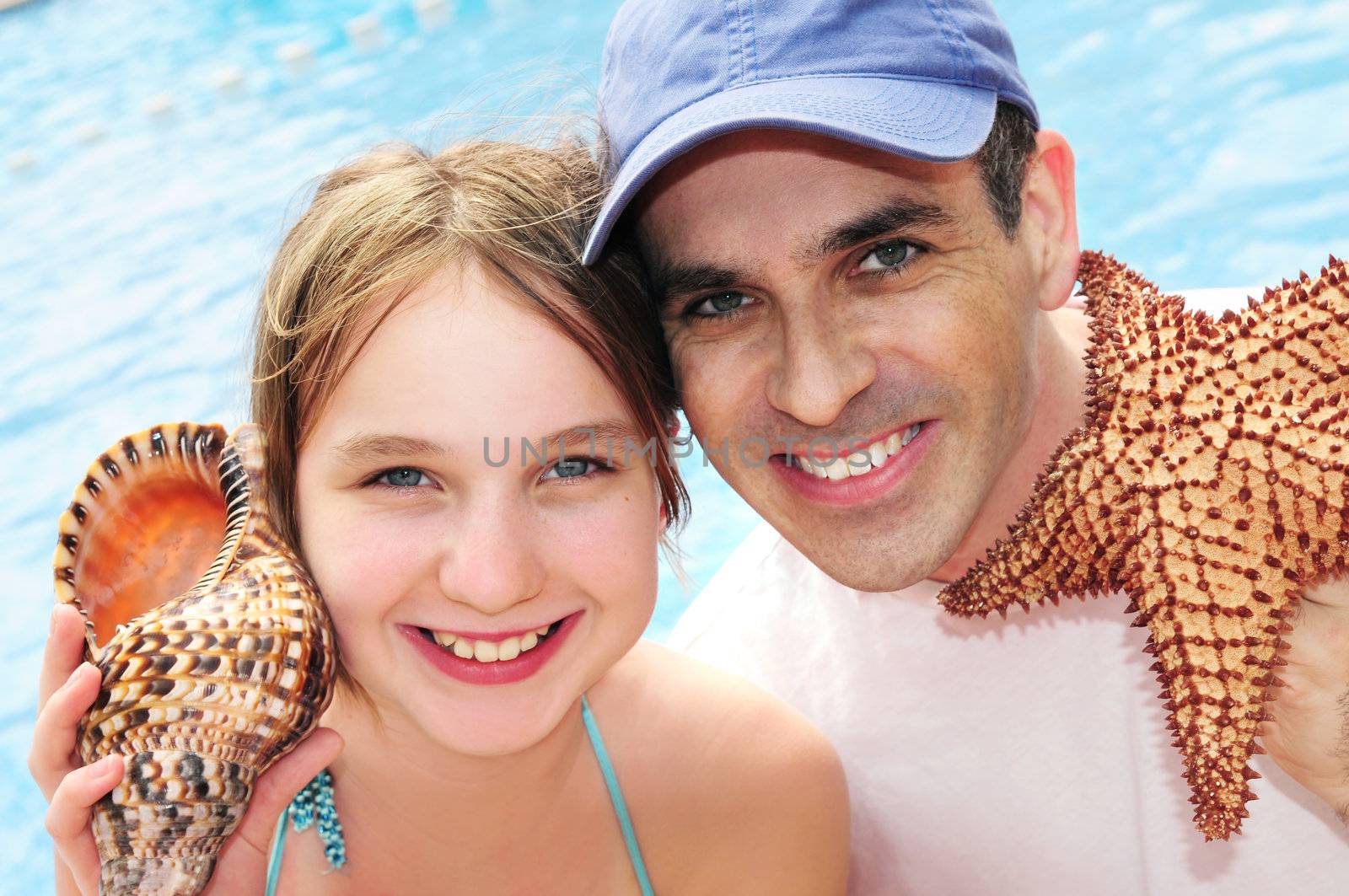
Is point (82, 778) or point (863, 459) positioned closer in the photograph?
point (82, 778)

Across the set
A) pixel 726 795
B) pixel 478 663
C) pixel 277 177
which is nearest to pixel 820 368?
pixel 478 663

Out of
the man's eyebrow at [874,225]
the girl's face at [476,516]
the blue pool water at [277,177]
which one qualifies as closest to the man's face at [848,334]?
the man's eyebrow at [874,225]

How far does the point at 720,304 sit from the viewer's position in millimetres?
2277

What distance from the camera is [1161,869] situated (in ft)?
8.68

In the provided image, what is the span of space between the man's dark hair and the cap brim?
0.43 feet

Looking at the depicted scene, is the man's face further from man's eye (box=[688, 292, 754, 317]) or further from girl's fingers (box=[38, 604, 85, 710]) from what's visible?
girl's fingers (box=[38, 604, 85, 710])

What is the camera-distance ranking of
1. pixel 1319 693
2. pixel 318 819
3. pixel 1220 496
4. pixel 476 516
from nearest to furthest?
pixel 1220 496 → pixel 1319 693 → pixel 476 516 → pixel 318 819

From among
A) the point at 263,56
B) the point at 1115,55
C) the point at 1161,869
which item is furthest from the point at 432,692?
the point at 263,56

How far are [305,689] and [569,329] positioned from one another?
754mm

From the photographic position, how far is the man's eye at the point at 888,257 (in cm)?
219

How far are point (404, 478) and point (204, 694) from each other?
544mm

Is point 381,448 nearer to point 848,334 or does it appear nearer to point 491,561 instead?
point 491,561

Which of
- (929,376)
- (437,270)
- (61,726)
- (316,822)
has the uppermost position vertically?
(437,270)

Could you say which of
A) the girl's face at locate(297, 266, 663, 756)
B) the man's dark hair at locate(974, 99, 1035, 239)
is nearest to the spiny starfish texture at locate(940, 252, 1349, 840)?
the man's dark hair at locate(974, 99, 1035, 239)
